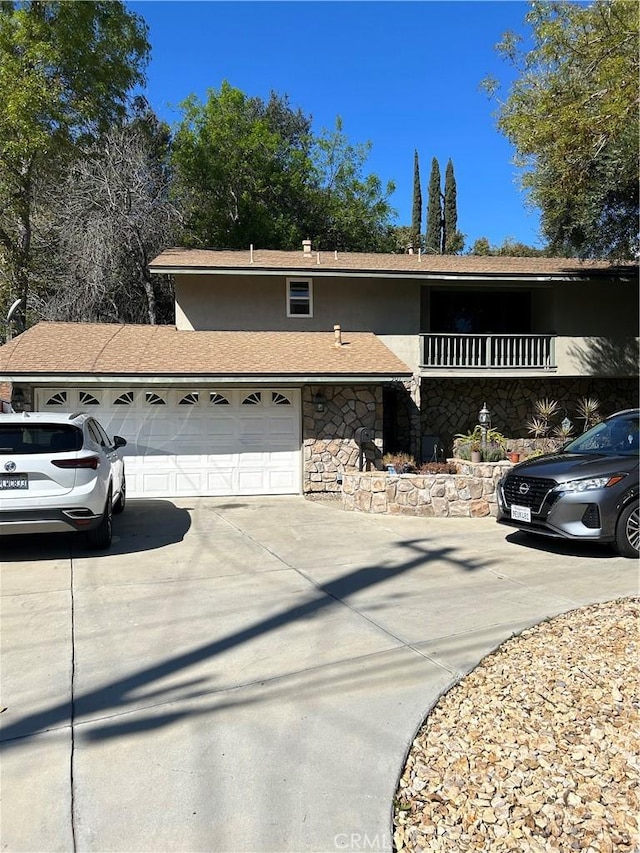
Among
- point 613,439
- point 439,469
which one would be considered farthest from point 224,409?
point 613,439

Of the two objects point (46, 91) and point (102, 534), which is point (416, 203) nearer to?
point (46, 91)

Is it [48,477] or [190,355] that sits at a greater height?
[190,355]

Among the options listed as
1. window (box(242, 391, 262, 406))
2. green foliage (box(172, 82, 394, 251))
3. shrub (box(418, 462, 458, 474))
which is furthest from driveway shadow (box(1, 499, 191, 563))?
green foliage (box(172, 82, 394, 251))

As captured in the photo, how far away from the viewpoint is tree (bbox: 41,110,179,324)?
66.0ft

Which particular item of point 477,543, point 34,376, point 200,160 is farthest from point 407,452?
point 200,160

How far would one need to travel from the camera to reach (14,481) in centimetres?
701

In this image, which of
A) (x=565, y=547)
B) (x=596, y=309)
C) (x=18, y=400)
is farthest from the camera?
(x=596, y=309)

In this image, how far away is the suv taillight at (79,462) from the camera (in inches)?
281

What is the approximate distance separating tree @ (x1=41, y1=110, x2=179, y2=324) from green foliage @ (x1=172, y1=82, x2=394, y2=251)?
259cm

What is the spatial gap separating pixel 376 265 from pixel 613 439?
368 inches

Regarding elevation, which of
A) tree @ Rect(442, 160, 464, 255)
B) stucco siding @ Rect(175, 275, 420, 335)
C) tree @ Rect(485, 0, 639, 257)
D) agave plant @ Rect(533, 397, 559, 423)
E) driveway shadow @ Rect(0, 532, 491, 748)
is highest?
tree @ Rect(442, 160, 464, 255)

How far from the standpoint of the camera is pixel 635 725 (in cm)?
345

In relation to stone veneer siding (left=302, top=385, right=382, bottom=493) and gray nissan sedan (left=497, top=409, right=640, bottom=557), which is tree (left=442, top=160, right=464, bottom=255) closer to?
stone veneer siding (left=302, top=385, right=382, bottom=493)

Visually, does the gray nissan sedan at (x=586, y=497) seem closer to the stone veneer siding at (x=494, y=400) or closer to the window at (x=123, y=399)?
the window at (x=123, y=399)
